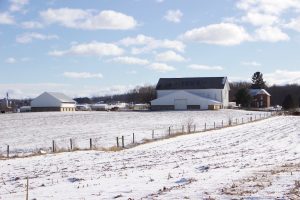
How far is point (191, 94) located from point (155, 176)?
4183 inches

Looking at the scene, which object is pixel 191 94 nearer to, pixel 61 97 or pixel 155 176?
pixel 61 97

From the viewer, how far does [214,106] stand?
119188 mm

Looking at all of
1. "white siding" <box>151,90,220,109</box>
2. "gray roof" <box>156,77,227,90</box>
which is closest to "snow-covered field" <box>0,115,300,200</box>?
"white siding" <box>151,90,220,109</box>

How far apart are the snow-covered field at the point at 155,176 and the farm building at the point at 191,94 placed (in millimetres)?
94932

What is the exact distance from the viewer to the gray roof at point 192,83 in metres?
131

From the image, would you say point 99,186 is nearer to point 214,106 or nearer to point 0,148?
point 0,148

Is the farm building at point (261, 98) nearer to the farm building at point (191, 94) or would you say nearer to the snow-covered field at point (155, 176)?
the farm building at point (191, 94)

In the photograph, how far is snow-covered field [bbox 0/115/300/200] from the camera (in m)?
12.5

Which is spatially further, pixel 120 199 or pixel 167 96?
pixel 167 96

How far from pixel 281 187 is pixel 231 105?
123404 millimetres

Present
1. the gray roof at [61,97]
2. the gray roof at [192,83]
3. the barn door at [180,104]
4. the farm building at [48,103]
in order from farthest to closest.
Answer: the gray roof at [61,97] → the farm building at [48,103] → the gray roof at [192,83] → the barn door at [180,104]

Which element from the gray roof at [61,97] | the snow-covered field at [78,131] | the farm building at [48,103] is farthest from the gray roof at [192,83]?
the snow-covered field at [78,131]

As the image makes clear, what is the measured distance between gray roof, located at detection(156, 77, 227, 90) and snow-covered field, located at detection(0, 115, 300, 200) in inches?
4112

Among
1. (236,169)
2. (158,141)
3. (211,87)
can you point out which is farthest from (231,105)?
(236,169)
